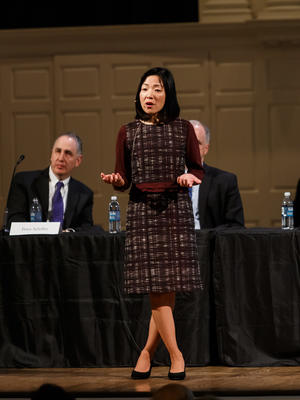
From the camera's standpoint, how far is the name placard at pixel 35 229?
3.81 m

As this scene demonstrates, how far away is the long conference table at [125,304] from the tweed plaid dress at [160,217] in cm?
48

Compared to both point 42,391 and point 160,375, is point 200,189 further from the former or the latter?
point 42,391

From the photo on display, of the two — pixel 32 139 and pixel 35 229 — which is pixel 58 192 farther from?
pixel 32 139

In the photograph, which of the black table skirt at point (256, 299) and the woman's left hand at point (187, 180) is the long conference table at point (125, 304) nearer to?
the black table skirt at point (256, 299)

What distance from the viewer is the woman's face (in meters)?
3.23

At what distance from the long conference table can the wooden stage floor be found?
3.6 inches

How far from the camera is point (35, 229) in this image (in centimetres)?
381

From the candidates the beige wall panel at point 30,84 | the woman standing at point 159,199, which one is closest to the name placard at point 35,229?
the woman standing at point 159,199

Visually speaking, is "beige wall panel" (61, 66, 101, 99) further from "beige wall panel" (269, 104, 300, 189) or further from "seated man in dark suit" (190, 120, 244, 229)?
"seated man in dark suit" (190, 120, 244, 229)

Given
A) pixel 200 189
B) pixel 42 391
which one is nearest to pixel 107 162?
pixel 200 189

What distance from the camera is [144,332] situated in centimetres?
375

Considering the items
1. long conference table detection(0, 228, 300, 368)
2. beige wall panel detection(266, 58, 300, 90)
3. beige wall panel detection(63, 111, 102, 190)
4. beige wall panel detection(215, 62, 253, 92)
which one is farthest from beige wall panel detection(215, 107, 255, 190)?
long conference table detection(0, 228, 300, 368)

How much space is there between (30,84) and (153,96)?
3771 mm

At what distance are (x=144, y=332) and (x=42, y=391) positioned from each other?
85.8 inches
